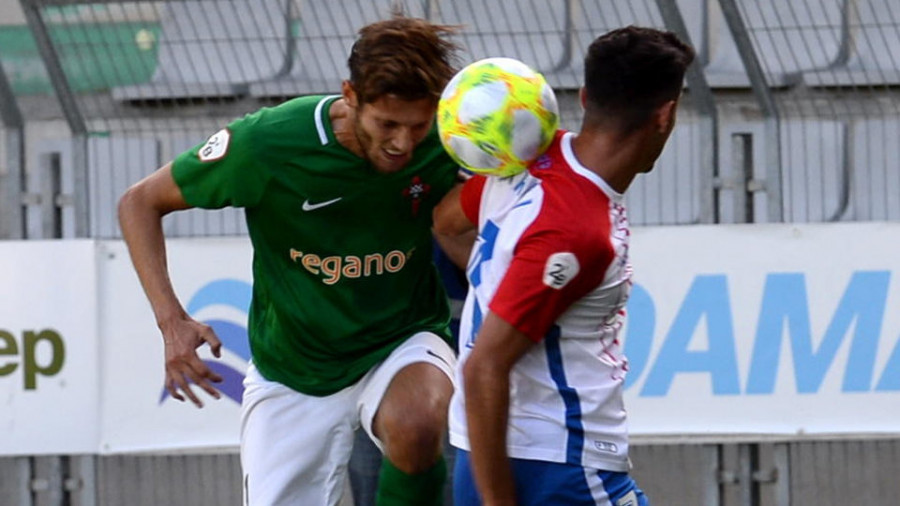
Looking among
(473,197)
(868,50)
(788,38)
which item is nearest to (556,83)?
(788,38)

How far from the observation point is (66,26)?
6.84 m

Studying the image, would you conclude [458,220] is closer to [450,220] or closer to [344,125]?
[450,220]

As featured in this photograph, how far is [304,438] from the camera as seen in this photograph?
4410mm

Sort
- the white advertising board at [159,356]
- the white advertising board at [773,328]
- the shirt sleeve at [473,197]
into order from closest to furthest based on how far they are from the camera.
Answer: the shirt sleeve at [473,197] → the white advertising board at [773,328] → the white advertising board at [159,356]

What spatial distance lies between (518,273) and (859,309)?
3579mm

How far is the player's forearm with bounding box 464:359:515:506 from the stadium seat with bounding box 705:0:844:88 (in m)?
3.83

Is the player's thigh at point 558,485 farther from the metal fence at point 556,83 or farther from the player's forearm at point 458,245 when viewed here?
the metal fence at point 556,83

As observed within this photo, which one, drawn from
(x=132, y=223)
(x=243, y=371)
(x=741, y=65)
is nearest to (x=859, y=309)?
(x=741, y=65)

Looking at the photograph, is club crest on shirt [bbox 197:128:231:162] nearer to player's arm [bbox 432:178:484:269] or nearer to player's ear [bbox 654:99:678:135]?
player's arm [bbox 432:178:484:269]

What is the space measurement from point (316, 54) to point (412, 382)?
289cm

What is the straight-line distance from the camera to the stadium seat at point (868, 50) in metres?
6.54

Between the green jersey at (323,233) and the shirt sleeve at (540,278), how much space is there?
3.63ft

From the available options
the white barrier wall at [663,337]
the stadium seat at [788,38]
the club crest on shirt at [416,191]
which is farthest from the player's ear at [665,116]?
the stadium seat at [788,38]

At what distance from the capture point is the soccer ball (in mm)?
3262
